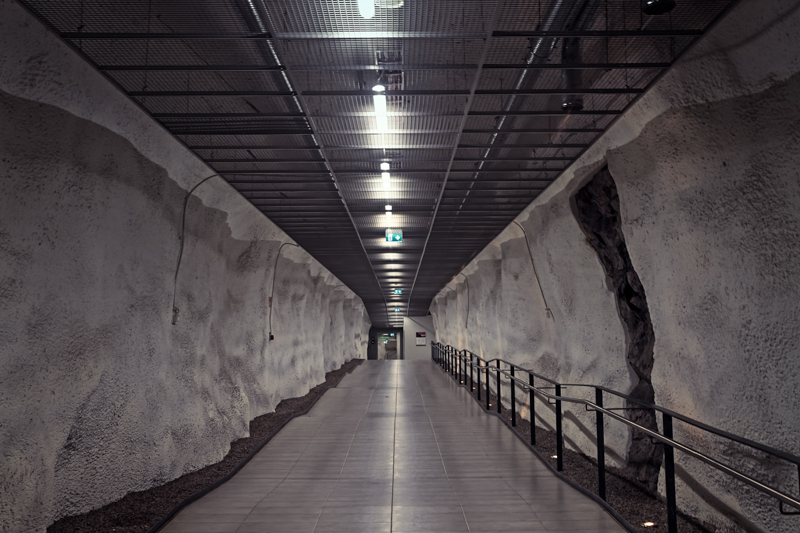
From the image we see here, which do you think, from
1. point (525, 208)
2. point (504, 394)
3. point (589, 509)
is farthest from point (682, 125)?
point (504, 394)

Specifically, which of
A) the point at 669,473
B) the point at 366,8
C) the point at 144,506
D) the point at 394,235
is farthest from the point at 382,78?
the point at 394,235

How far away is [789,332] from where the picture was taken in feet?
12.8

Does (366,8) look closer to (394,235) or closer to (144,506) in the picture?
(144,506)

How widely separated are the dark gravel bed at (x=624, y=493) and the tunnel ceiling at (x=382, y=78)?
3599 millimetres

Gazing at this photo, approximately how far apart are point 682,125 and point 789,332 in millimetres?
1822

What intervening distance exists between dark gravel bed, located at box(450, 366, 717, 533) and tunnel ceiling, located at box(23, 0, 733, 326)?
11.8 feet

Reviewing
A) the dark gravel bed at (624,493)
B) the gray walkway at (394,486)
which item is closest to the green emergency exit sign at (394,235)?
the gray walkway at (394,486)

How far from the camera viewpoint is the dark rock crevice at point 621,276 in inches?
295

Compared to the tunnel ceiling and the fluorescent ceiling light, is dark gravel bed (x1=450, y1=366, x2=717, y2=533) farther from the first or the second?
the fluorescent ceiling light

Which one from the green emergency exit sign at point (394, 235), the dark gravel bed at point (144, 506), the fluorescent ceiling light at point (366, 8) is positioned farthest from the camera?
the green emergency exit sign at point (394, 235)

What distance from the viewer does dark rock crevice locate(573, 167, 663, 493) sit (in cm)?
750

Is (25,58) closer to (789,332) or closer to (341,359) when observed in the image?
(789,332)

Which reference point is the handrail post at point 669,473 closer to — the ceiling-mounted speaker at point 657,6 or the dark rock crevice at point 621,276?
the ceiling-mounted speaker at point 657,6

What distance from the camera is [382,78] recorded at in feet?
15.6
